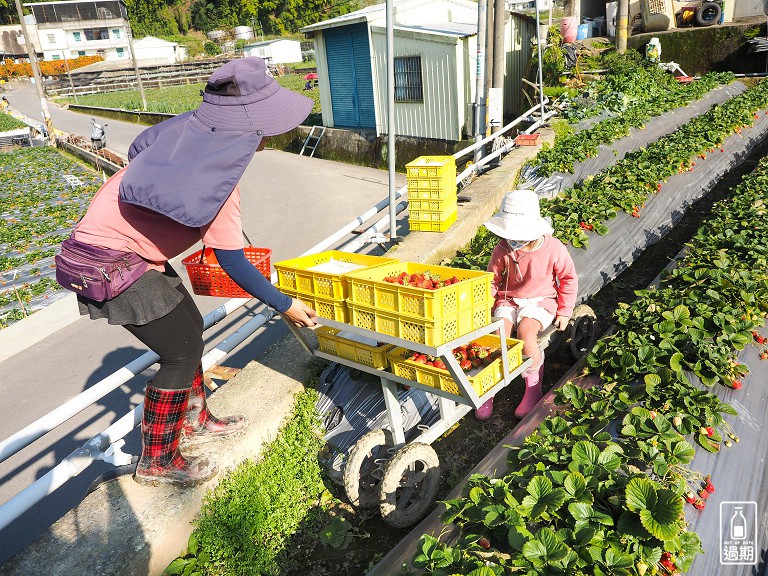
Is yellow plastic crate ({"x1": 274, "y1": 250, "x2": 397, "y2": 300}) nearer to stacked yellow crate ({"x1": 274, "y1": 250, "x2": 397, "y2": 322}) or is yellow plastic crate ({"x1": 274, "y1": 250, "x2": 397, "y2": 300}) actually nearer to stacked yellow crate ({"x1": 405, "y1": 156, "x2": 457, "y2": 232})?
stacked yellow crate ({"x1": 274, "y1": 250, "x2": 397, "y2": 322})

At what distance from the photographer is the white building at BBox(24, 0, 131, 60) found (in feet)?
232

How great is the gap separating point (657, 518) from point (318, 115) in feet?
71.3

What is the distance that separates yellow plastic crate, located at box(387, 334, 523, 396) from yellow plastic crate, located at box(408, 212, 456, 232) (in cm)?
347

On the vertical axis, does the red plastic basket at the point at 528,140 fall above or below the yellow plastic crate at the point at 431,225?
above

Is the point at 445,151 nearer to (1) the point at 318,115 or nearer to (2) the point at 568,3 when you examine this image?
(1) the point at 318,115

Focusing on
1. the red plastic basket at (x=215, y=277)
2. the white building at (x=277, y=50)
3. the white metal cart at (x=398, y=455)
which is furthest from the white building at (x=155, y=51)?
the white metal cart at (x=398, y=455)

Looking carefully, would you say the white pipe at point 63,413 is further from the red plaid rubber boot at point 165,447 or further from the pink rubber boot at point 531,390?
the pink rubber boot at point 531,390

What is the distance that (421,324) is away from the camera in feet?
9.26

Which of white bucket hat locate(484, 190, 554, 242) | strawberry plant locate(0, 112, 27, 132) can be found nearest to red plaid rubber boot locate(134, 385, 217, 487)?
white bucket hat locate(484, 190, 554, 242)

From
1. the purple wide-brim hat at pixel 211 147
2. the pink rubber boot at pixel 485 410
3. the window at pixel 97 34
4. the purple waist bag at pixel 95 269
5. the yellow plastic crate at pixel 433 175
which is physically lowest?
the pink rubber boot at pixel 485 410

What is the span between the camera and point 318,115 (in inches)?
869

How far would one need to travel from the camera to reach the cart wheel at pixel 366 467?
3357 mm

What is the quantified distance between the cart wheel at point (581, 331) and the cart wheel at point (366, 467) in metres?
2.00

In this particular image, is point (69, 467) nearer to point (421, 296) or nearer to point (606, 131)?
point (421, 296)
